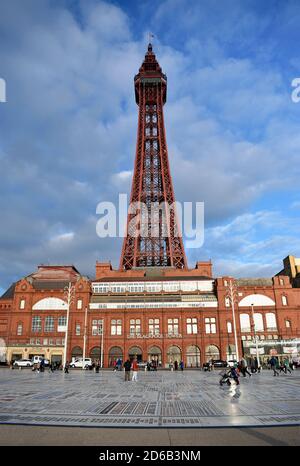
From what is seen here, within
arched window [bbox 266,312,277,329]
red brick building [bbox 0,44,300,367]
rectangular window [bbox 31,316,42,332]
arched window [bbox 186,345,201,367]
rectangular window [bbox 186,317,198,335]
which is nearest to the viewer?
arched window [bbox 186,345,201,367]

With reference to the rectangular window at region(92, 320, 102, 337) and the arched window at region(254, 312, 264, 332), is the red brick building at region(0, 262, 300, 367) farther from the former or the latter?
the arched window at region(254, 312, 264, 332)

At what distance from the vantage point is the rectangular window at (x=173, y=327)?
56.1 m

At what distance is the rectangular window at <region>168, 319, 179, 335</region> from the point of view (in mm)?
56094

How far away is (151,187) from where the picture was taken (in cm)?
7606

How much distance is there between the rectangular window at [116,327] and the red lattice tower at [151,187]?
13206 millimetres

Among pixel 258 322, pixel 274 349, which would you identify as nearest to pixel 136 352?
pixel 258 322

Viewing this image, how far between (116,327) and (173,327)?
363 inches

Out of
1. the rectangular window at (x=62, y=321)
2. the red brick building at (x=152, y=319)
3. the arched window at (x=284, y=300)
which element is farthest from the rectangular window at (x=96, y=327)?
the arched window at (x=284, y=300)

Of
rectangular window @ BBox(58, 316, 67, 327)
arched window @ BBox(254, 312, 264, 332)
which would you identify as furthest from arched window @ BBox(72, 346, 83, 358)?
arched window @ BBox(254, 312, 264, 332)

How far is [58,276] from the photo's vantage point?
240 feet

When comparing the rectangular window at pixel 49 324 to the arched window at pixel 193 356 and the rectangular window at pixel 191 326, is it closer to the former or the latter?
the rectangular window at pixel 191 326

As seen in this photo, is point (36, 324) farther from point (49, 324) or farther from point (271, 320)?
point (271, 320)

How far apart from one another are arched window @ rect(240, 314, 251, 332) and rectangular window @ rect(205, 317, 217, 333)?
171 inches
